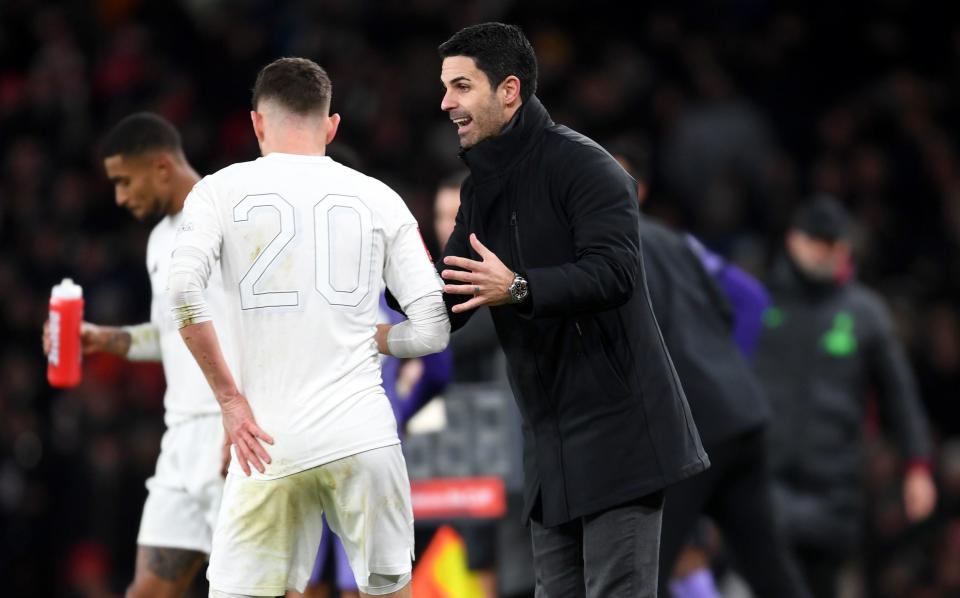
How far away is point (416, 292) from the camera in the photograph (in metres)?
4.59

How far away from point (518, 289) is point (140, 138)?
79.4 inches

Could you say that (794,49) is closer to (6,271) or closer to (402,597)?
(6,271)

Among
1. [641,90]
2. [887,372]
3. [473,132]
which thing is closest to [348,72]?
[641,90]

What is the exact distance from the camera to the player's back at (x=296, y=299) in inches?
173

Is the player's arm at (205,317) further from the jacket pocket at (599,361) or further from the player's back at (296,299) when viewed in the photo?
the jacket pocket at (599,361)

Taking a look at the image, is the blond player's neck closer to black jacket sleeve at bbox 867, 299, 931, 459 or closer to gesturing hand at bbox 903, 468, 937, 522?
black jacket sleeve at bbox 867, 299, 931, 459

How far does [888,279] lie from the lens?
35.7ft

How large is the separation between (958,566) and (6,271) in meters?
7.48

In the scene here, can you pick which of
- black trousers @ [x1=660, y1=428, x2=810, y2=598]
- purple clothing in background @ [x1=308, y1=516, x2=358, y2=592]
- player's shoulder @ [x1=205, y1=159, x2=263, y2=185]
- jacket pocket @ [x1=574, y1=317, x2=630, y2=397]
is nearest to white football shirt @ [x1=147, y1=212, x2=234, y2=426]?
purple clothing in background @ [x1=308, y1=516, x2=358, y2=592]

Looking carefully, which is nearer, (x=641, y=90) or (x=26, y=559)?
(x=26, y=559)

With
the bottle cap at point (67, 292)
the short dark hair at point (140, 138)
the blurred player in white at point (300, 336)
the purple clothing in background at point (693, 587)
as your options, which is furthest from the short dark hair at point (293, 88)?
the purple clothing in background at point (693, 587)

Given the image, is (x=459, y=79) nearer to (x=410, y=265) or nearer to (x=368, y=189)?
(x=368, y=189)

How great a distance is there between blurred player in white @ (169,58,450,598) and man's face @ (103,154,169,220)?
1176mm

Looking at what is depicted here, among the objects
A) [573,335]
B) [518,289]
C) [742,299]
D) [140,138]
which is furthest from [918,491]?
[140,138]
